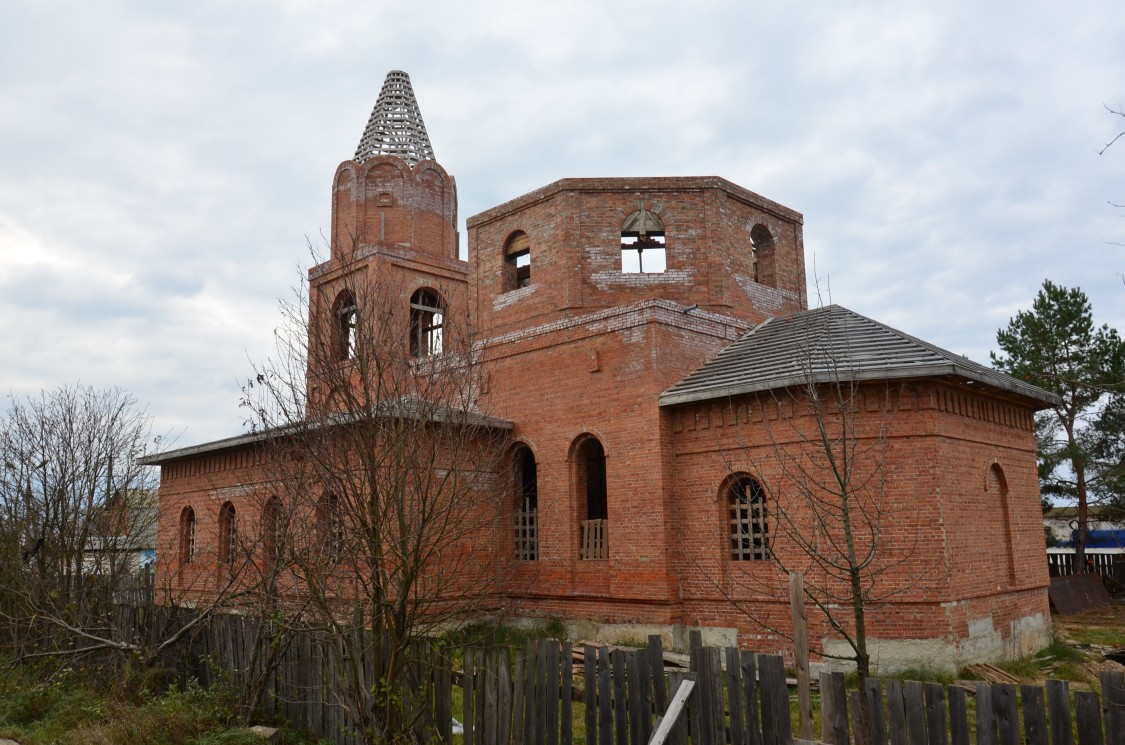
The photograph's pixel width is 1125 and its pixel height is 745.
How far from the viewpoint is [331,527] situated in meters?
7.86

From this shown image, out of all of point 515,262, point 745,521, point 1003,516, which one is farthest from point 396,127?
point 1003,516

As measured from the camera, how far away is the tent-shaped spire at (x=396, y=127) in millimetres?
23969

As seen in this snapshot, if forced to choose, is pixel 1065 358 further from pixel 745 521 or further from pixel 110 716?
pixel 110 716

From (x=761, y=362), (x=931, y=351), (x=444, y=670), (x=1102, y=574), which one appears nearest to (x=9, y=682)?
(x=444, y=670)

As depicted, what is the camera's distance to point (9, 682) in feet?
36.8

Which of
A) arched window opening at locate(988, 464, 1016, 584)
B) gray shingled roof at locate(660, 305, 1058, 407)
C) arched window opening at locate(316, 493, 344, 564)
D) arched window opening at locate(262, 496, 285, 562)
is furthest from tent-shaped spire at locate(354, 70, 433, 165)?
arched window opening at locate(316, 493, 344, 564)

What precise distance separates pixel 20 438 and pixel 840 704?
14345mm

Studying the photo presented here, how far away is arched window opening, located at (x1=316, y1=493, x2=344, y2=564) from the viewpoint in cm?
740

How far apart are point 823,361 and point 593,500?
719 centimetres

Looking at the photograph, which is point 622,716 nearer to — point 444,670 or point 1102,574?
point 444,670

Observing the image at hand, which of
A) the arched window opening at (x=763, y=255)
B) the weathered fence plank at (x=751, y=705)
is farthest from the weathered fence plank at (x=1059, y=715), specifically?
the arched window opening at (x=763, y=255)

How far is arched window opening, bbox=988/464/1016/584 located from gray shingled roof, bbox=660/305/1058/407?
147 centimetres

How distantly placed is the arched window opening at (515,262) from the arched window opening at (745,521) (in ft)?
21.6

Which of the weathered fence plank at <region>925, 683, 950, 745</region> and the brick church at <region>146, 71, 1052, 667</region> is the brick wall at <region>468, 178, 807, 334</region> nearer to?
the brick church at <region>146, 71, 1052, 667</region>
